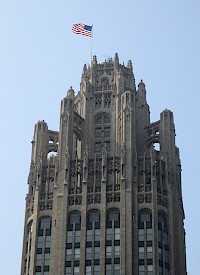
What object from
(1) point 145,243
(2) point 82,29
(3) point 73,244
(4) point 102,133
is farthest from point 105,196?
(2) point 82,29

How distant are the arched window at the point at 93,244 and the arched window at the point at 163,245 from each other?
8202mm

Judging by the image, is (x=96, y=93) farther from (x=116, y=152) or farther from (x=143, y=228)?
(x=143, y=228)

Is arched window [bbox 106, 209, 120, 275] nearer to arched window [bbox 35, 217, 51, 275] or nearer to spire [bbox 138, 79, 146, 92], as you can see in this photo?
arched window [bbox 35, 217, 51, 275]

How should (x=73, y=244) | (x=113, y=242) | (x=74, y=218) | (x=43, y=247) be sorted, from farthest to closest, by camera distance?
(x=74, y=218), (x=43, y=247), (x=73, y=244), (x=113, y=242)

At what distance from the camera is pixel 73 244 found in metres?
102

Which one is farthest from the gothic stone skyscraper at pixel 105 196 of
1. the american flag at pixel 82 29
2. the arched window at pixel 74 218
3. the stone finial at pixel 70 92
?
the american flag at pixel 82 29

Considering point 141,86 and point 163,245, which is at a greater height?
point 141,86

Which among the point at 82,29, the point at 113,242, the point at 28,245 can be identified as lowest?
the point at 113,242

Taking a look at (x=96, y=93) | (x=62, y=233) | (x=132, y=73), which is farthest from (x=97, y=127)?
(x=62, y=233)

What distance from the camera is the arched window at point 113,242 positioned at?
9900 centimetres

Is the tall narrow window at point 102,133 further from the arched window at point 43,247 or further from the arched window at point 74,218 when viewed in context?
the arched window at point 43,247

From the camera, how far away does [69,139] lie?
111m

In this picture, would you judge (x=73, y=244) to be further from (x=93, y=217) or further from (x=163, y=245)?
(x=163, y=245)

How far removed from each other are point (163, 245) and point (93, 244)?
30.7 feet
